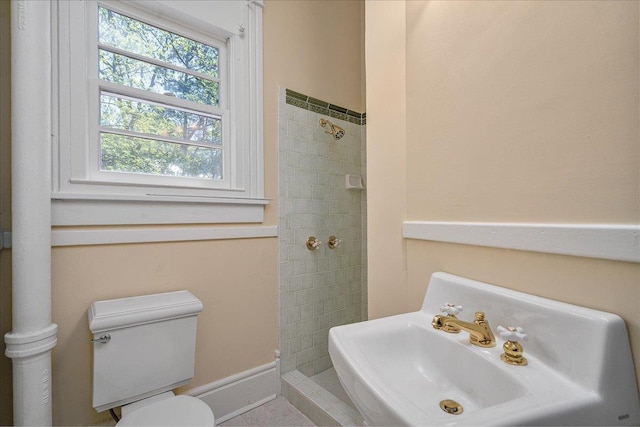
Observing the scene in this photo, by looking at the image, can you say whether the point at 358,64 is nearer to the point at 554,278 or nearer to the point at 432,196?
the point at 432,196

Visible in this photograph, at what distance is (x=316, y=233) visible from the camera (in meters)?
1.98

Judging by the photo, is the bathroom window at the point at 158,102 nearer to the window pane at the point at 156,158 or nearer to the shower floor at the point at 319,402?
the window pane at the point at 156,158

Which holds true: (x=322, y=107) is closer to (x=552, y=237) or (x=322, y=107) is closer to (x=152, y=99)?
(x=152, y=99)

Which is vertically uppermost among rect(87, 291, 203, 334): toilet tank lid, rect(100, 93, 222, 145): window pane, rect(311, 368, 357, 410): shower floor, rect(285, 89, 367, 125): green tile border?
rect(285, 89, 367, 125): green tile border

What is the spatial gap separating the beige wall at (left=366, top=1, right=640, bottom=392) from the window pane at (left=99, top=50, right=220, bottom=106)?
101 cm

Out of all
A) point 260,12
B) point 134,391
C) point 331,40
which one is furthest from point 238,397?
point 331,40

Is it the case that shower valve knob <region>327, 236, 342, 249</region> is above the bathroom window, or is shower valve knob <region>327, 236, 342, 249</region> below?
below

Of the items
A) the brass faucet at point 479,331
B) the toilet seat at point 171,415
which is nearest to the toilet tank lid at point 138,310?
the toilet seat at point 171,415

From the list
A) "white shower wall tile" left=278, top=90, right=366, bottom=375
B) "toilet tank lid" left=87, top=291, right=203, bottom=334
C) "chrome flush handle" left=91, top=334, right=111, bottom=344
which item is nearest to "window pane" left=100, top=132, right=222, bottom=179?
"white shower wall tile" left=278, top=90, right=366, bottom=375

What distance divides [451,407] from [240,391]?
126cm

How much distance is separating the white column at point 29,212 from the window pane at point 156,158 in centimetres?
28

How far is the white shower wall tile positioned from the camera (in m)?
1.80

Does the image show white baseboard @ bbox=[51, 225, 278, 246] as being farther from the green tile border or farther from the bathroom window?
the green tile border

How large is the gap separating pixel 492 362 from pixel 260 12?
198 centimetres
